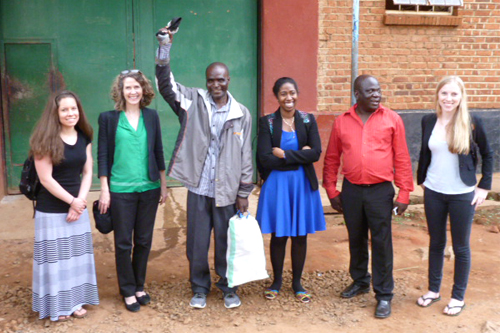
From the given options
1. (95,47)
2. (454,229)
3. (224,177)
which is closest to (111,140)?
(224,177)

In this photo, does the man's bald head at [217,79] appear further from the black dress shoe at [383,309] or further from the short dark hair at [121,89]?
the black dress shoe at [383,309]

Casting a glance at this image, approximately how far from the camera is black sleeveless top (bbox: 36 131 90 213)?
3.82 meters

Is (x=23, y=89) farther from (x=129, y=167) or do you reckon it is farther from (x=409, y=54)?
(x=409, y=54)

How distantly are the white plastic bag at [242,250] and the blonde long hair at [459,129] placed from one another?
5.09ft

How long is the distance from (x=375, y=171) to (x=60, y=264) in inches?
93.0

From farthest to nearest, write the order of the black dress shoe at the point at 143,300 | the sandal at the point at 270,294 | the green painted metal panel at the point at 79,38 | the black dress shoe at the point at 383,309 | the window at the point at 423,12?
the window at the point at 423,12, the green painted metal panel at the point at 79,38, the sandal at the point at 270,294, the black dress shoe at the point at 143,300, the black dress shoe at the point at 383,309

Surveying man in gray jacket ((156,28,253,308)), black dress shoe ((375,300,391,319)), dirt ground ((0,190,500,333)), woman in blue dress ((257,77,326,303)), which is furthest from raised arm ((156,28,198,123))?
black dress shoe ((375,300,391,319))

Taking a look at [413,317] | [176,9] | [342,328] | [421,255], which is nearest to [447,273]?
[421,255]

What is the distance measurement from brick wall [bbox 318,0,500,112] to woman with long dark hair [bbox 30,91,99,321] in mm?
4618

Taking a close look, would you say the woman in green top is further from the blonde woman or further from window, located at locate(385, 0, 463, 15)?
window, located at locate(385, 0, 463, 15)

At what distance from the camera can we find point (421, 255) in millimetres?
5453

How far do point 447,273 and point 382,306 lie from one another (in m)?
1.17

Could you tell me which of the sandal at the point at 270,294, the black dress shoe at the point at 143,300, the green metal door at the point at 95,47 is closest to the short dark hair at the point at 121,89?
the black dress shoe at the point at 143,300

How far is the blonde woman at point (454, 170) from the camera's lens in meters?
3.94
